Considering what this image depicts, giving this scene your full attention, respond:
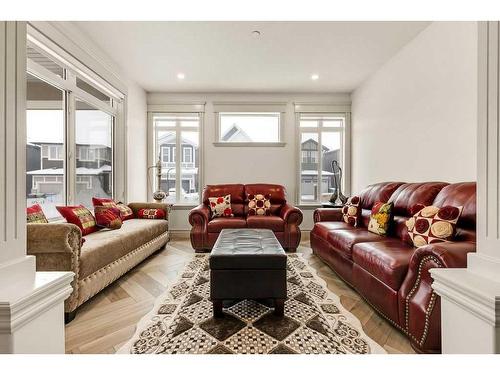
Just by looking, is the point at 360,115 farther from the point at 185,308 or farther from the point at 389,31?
the point at 185,308

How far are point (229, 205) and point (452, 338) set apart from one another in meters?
3.59

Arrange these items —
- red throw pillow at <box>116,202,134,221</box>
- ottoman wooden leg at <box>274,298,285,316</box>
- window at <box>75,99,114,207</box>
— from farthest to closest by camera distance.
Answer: red throw pillow at <box>116,202,134,221</box>, window at <box>75,99,114,207</box>, ottoman wooden leg at <box>274,298,285,316</box>

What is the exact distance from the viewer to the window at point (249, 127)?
5.07 meters

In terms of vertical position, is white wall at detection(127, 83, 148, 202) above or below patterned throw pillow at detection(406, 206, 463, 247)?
above

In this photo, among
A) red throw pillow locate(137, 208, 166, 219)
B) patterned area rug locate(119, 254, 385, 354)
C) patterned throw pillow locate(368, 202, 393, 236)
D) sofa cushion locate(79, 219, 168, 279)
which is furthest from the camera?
Result: red throw pillow locate(137, 208, 166, 219)

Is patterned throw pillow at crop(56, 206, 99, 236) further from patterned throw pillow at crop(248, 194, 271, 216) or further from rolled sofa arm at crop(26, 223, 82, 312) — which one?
patterned throw pillow at crop(248, 194, 271, 216)

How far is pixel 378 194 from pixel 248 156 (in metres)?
2.57

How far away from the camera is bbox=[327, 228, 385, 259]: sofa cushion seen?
2373 mm

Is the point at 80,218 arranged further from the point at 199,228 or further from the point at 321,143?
the point at 321,143

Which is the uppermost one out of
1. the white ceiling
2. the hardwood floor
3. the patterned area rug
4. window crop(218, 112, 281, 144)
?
the white ceiling

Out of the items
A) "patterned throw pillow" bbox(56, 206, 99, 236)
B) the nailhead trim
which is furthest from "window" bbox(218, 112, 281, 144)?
the nailhead trim

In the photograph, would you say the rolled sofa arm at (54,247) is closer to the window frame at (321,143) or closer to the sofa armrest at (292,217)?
the sofa armrest at (292,217)

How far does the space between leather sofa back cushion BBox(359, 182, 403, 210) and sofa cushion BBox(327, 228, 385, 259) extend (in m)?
0.56
